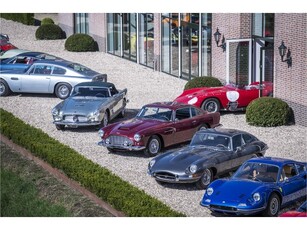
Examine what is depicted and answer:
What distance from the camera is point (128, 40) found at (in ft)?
116

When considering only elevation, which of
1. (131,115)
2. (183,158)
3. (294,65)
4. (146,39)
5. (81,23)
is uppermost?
(81,23)

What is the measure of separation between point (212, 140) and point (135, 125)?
102 inches

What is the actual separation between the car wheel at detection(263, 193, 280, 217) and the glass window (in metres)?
27.0

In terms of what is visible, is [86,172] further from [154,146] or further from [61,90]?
[61,90]

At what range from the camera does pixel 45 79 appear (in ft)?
85.5

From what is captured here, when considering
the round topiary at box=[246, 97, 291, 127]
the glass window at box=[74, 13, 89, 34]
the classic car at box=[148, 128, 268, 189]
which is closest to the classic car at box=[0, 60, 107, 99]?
the round topiary at box=[246, 97, 291, 127]

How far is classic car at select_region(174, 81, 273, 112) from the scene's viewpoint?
2327 centimetres

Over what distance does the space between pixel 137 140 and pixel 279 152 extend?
373 centimetres

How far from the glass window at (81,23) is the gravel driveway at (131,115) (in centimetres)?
338

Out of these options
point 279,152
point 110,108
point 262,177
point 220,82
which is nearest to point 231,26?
point 220,82

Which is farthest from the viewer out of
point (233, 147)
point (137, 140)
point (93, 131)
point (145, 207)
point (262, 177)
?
point (93, 131)

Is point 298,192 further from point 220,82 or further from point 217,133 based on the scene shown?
point 220,82

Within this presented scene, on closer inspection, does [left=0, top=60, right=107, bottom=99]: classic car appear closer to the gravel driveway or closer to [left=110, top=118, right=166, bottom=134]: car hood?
the gravel driveway

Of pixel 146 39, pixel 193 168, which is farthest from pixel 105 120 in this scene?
pixel 146 39
